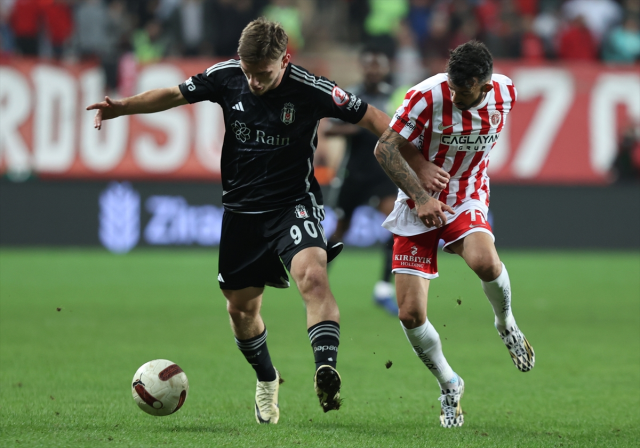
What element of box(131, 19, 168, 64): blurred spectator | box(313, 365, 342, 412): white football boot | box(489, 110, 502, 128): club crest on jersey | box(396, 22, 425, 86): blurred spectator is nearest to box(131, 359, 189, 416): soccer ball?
box(313, 365, 342, 412): white football boot

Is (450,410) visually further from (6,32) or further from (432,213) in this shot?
(6,32)

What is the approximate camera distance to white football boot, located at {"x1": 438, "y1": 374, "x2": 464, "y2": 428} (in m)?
5.34

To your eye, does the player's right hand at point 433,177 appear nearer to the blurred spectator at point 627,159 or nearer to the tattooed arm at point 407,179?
the tattooed arm at point 407,179

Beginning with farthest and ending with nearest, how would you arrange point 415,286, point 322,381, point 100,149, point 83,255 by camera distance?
point 100,149, point 83,255, point 415,286, point 322,381

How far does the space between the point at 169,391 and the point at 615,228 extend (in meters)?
12.7

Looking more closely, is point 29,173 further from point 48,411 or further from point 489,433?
point 489,433

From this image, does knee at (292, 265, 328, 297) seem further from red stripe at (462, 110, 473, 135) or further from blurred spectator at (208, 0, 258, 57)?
blurred spectator at (208, 0, 258, 57)

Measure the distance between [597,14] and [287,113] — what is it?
617 inches

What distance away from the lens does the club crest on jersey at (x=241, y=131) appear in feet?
17.6

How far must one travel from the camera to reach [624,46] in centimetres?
1872

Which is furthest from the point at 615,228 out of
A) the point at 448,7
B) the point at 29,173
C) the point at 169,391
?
the point at 169,391

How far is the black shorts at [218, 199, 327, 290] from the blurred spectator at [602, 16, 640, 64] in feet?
48.5

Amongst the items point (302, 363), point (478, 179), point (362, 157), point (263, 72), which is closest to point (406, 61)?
point (362, 157)

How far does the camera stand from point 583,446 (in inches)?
188
